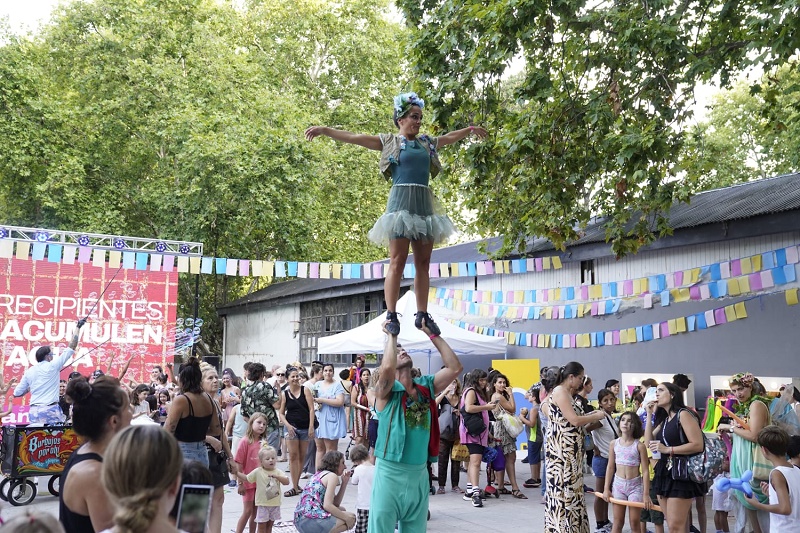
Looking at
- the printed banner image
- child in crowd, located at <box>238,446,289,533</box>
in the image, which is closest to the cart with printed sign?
child in crowd, located at <box>238,446,289,533</box>

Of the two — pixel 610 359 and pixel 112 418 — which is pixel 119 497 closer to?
pixel 112 418

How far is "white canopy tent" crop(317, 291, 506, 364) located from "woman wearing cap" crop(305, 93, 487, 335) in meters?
9.08

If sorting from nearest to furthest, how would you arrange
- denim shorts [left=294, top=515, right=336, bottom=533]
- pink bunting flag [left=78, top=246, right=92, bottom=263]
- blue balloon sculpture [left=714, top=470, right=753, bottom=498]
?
1. blue balloon sculpture [left=714, top=470, right=753, bottom=498]
2. denim shorts [left=294, top=515, right=336, bottom=533]
3. pink bunting flag [left=78, top=246, right=92, bottom=263]

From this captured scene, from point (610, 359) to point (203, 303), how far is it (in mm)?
21828

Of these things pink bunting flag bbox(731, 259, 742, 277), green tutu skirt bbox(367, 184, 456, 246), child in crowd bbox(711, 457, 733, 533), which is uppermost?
pink bunting flag bbox(731, 259, 742, 277)

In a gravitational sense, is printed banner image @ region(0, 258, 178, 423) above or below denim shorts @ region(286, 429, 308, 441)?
above

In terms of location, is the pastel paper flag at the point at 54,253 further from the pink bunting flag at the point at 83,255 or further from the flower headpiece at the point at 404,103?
the flower headpiece at the point at 404,103

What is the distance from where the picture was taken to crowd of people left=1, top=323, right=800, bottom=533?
3166 mm

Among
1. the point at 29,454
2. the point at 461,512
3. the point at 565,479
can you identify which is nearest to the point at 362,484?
the point at 565,479

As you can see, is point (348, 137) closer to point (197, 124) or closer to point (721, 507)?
point (721, 507)

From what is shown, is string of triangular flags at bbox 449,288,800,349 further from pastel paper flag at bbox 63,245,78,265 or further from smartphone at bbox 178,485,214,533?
smartphone at bbox 178,485,214,533

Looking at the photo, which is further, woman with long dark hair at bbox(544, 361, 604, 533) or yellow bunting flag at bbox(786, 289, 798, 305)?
yellow bunting flag at bbox(786, 289, 798, 305)

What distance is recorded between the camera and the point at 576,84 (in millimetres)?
10984

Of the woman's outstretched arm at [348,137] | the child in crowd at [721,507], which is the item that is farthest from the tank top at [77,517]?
the child in crowd at [721,507]
